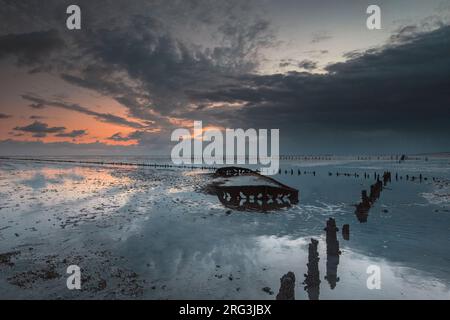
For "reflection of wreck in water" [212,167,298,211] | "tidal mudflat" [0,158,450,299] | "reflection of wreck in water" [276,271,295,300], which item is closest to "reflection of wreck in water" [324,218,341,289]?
"tidal mudflat" [0,158,450,299]

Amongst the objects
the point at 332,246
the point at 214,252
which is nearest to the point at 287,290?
the point at 332,246

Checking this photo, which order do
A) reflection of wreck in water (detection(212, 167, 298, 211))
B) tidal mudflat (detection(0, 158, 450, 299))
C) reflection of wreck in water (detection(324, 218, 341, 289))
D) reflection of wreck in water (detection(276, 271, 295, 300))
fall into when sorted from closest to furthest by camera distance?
reflection of wreck in water (detection(276, 271, 295, 300)) < tidal mudflat (detection(0, 158, 450, 299)) < reflection of wreck in water (detection(324, 218, 341, 289)) < reflection of wreck in water (detection(212, 167, 298, 211))

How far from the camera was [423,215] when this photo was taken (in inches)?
969

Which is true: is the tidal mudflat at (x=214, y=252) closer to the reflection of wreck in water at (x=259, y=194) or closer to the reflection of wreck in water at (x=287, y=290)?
the reflection of wreck in water at (x=287, y=290)

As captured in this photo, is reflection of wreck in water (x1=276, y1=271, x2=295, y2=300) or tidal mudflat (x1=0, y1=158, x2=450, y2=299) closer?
reflection of wreck in water (x1=276, y1=271, x2=295, y2=300)

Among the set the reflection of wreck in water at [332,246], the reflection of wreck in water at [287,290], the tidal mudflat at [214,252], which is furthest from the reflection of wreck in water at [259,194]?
the reflection of wreck in water at [287,290]

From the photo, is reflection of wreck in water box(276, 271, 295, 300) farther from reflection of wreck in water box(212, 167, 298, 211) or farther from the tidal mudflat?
reflection of wreck in water box(212, 167, 298, 211)

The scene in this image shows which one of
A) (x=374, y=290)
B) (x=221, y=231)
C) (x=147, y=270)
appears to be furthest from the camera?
(x=221, y=231)
